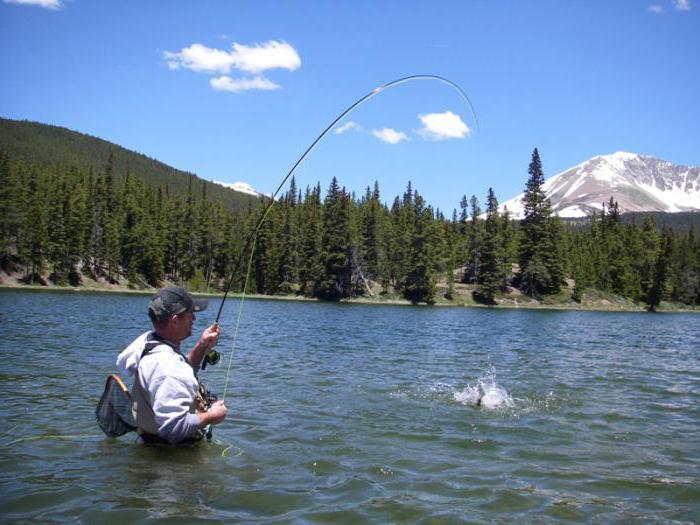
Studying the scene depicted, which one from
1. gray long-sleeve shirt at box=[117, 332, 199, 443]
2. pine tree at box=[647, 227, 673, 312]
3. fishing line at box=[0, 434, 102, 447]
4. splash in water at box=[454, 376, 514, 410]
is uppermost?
pine tree at box=[647, 227, 673, 312]

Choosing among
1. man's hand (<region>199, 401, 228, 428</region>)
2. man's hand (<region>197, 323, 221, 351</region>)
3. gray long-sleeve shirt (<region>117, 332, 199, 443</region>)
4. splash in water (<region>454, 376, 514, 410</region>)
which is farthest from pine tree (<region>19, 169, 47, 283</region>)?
man's hand (<region>199, 401, 228, 428</region>)

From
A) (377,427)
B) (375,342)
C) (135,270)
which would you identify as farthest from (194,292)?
(377,427)

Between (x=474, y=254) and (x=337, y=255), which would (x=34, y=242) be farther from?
(x=474, y=254)

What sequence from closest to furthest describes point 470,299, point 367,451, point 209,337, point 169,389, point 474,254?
point 169,389 → point 209,337 → point 367,451 → point 470,299 → point 474,254

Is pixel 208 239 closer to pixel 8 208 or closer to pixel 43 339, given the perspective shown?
pixel 8 208

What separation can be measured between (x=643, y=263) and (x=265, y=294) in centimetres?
6968

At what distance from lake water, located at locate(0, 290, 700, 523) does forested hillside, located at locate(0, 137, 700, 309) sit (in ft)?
249

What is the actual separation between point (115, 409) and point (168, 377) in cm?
168

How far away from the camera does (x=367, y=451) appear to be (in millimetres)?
8086

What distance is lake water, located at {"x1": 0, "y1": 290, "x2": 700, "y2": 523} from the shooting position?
581cm

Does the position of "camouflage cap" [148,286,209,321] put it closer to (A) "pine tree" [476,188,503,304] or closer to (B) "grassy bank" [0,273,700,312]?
(B) "grassy bank" [0,273,700,312]

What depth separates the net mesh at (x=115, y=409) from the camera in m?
6.65

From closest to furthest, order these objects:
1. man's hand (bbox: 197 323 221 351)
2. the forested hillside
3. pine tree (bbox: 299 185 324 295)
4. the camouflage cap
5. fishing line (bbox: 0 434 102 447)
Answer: the camouflage cap, man's hand (bbox: 197 323 221 351), fishing line (bbox: 0 434 102 447), the forested hillside, pine tree (bbox: 299 185 324 295)

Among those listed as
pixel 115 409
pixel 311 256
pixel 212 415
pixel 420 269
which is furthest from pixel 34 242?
pixel 212 415
